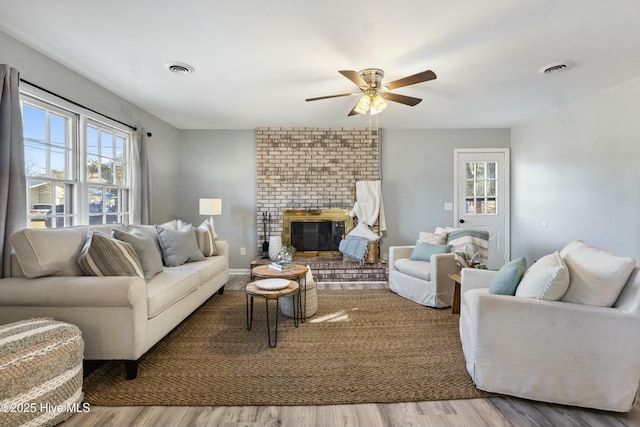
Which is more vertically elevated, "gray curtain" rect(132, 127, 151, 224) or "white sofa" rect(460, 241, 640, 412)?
"gray curtain" rect(132, 127, 151, 224)

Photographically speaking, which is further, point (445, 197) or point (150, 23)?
point (445, 197)

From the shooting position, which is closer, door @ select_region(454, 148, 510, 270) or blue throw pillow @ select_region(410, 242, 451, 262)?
blue throw pillow @ select_region(410, 242, 451, 262)

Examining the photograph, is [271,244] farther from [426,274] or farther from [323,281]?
[426,274]

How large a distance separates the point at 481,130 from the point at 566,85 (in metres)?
1.86

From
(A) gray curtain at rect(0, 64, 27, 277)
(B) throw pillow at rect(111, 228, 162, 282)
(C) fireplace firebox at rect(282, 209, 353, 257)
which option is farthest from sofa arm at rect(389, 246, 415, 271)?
(A) gray curtain at rect(0, 64, 27, 277)

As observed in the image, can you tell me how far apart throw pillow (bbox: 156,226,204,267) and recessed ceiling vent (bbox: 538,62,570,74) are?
394cm

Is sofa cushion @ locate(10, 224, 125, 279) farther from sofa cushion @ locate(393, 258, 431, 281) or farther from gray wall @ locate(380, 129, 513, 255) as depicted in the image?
gray wall @ locate(380, 129, 513, 255)

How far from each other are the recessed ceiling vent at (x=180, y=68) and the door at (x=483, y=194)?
4.21 meters

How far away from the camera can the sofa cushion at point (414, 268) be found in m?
3.32

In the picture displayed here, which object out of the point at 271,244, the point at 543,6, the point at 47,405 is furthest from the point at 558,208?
the point at 47,405

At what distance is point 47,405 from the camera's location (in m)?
1.47

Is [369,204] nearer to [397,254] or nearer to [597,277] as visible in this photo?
[397,254]

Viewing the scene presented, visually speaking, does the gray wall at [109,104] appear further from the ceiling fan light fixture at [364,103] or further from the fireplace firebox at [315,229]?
the ceiling fan light fixture at [364,103]

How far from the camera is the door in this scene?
5023mm
